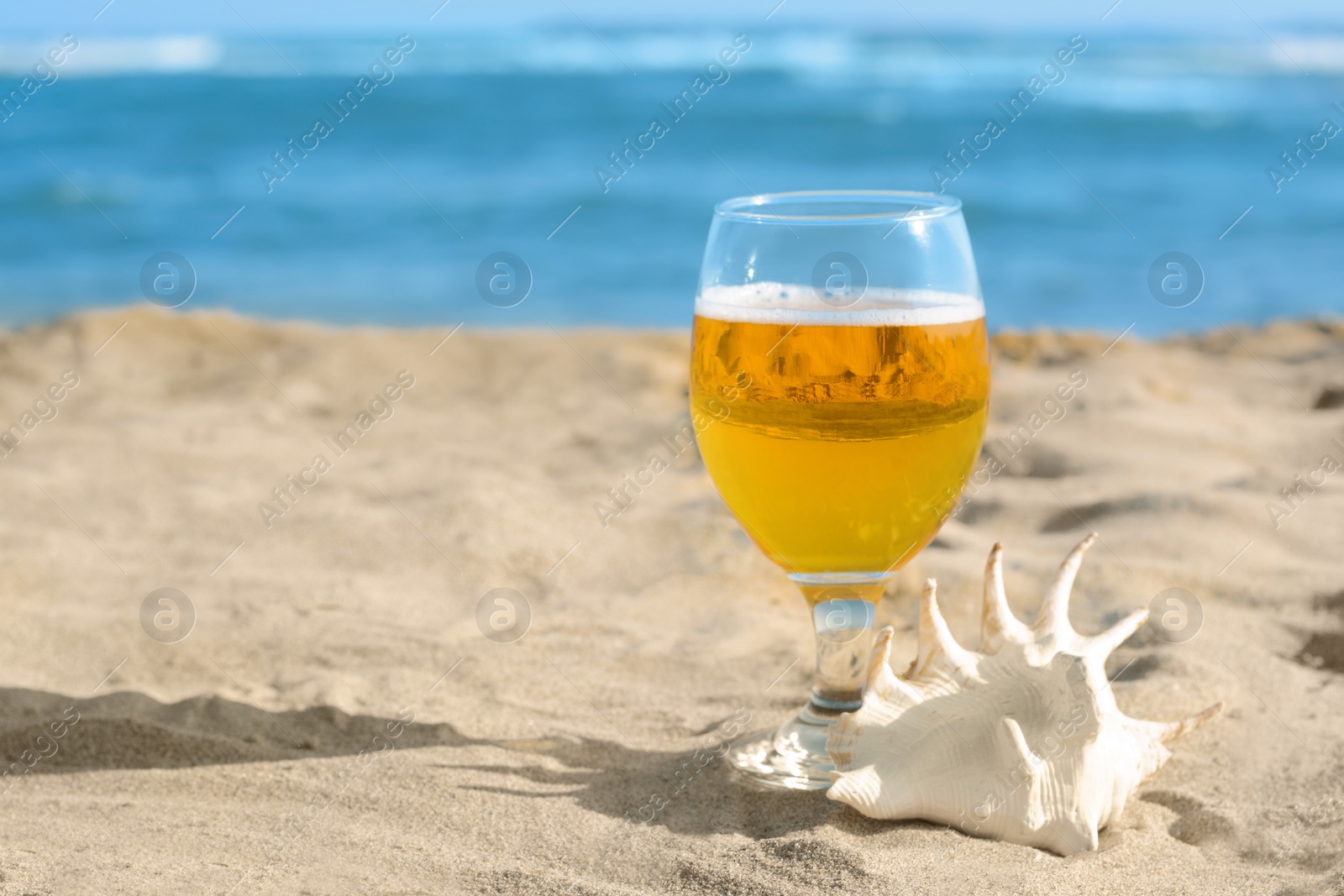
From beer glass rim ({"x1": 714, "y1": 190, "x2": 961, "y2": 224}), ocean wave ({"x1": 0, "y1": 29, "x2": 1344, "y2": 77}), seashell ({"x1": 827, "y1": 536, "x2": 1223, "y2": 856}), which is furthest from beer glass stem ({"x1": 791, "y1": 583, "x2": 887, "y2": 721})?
ocean wave ({"x1": 0, "y1": 29, "x2": 1344, "y2": 77})

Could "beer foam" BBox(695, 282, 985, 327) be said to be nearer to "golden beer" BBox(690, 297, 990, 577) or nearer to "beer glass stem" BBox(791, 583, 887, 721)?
"golden beer" BBox(690, 297, 990, 577)

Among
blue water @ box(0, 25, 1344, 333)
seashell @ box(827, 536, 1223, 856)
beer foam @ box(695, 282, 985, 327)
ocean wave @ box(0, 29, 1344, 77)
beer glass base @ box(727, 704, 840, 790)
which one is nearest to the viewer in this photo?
seashell @ box(827, 536, 1223, 856)

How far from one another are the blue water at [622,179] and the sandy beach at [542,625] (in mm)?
3281

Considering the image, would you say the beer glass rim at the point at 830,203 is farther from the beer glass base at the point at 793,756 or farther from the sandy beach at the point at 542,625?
the sandy beach at the point at 542,625

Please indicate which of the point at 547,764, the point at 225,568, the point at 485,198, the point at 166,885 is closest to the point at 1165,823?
the point at 547,764

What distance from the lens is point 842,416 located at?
1.76 m

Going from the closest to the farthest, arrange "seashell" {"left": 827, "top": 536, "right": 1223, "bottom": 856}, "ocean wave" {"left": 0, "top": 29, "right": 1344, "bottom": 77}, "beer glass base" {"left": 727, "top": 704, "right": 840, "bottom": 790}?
"seashell" {"left": 827, "top": 536, "right": 1223, "bottom": 856} → "beer glass base" {"left": 727, "top": 704, "right": 840, "bottom": 790} → "ocean wave" {"left": 0, "top": 29, "right": 1344, "bottom": 77}

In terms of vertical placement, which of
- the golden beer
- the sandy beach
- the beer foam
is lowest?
the sandy beach

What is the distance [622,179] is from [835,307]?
1099cm

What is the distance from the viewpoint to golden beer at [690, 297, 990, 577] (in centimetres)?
175

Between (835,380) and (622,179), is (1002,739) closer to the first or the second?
(835,380)

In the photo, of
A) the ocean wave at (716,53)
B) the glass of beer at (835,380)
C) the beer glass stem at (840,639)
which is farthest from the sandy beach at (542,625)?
the ocean wave at (716,53)

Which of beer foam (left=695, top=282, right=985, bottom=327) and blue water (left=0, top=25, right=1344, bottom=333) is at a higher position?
beer foam (left=695, top=282, right=985, bottom=327)

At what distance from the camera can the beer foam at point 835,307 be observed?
5.75 feet
